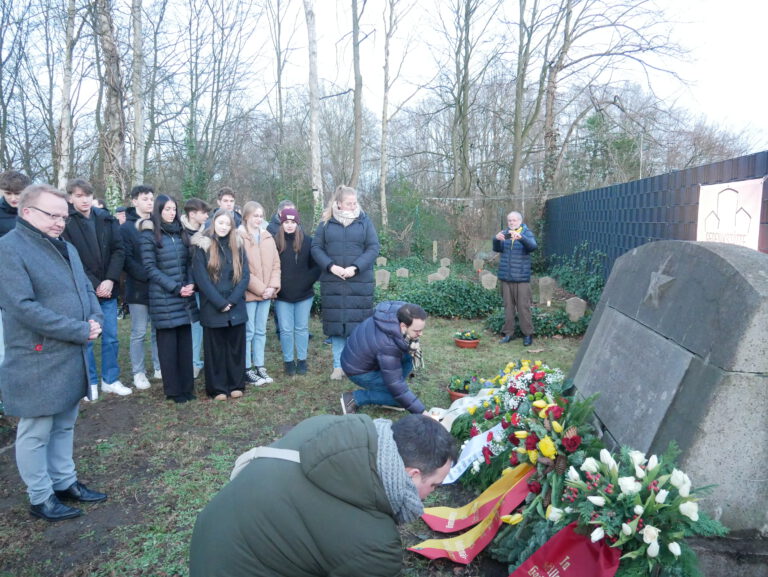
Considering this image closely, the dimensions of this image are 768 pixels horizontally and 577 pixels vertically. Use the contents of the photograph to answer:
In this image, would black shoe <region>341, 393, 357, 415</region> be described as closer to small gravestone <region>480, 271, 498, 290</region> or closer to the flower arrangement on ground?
the flower arrangement on ground

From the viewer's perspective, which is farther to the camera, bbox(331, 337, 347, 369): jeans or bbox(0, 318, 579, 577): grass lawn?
bbox(331, 337, 347, 369): jeans

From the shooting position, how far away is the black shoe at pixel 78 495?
10.4ft

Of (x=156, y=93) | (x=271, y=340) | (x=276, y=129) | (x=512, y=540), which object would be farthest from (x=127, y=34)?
(x=512, y=540)

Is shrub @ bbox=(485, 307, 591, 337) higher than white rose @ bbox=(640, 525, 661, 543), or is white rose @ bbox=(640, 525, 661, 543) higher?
white rose @ bbox=(640, 525, 661, 543)

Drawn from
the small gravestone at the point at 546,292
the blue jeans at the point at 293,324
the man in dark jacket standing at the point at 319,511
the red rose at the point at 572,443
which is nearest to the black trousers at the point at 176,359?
the blue jeans at the point at 293,324

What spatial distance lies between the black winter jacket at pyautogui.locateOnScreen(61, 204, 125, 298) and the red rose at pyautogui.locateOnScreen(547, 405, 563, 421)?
4.05 m

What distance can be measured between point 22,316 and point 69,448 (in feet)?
2.91

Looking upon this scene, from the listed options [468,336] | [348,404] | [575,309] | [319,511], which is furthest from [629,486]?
[575,309]

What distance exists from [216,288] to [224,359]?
706 mm

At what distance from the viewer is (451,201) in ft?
49.8

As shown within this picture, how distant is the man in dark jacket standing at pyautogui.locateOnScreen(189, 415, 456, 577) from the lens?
1589 mm

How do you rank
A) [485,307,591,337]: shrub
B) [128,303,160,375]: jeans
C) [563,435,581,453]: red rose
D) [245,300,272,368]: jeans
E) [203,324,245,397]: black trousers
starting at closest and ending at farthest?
[563,435,581,453]: red rose, [203,324,245,397]: black trousers, [128,303,160,375]: jeans, [245,300,272,368]: jeans, [485,307,591,337]: shrub

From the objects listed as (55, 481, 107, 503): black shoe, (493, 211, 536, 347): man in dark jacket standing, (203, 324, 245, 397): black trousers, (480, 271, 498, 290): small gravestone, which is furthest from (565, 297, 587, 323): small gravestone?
(55, 481, 107, 503): black shoe

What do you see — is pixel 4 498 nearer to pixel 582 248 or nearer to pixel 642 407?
pixel 642 407
